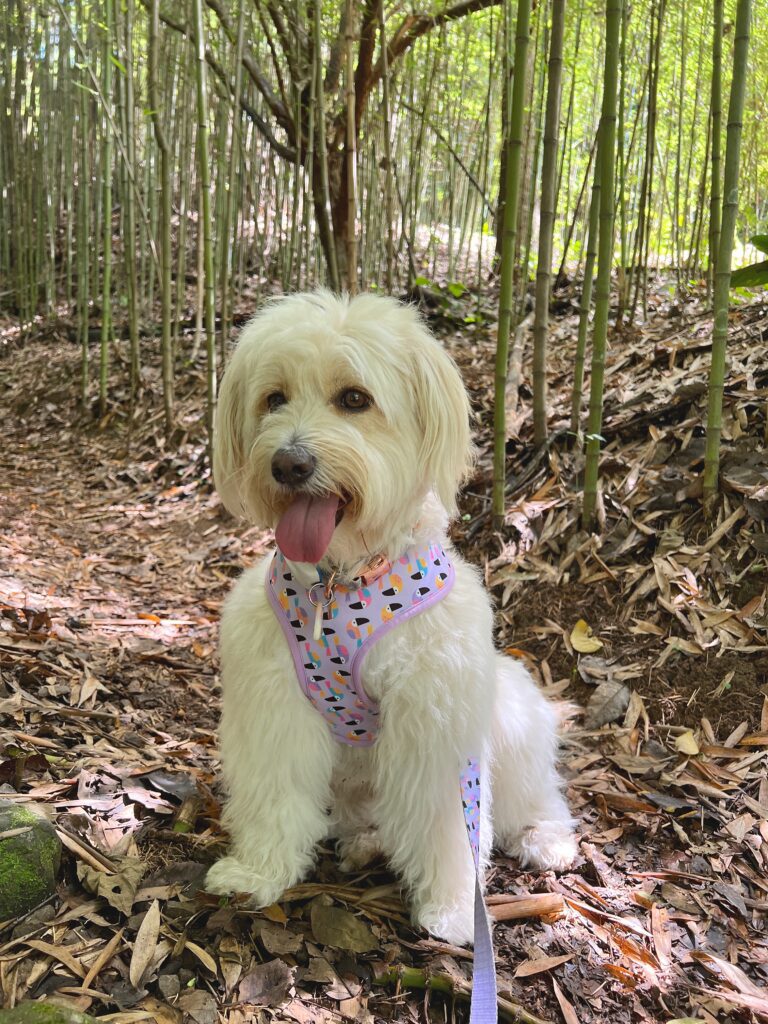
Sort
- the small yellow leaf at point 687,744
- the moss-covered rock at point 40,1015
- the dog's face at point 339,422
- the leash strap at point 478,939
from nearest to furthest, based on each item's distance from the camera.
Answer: the moss-covered rock at point 40,1015 < the leash strap at point 478,939 < the dog's face at point 339,422 < the small yellow leaf at point 687,744

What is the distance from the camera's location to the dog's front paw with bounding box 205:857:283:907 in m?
1.83

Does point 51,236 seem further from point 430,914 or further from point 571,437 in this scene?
point 430,914

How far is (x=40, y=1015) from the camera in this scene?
1.13m

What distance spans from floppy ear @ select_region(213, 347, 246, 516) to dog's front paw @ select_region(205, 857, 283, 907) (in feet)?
2.96

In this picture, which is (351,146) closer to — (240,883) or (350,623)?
(350,623)

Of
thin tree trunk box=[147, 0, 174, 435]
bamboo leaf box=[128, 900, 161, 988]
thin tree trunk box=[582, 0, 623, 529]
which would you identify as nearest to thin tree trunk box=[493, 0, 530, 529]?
thin tree trunk box=[582, 0, 623, 529]

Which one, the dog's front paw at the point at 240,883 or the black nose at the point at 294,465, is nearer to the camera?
the black nose at the point at 294,465

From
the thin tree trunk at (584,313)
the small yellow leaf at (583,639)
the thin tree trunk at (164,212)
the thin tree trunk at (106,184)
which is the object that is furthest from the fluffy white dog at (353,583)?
the thin tree trunk at (106,184)

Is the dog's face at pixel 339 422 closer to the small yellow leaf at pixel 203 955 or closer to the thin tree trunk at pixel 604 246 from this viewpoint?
the small yellow leaf at pixel 203 955

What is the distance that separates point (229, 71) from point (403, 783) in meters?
6.95

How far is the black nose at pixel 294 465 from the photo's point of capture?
66.9 inches

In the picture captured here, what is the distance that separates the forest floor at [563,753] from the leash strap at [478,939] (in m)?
0.15

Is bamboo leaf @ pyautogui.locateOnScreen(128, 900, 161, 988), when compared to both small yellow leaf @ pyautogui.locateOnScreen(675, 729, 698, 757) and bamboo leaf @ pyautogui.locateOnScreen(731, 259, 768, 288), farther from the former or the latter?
bamboo leaf @ pyautogui.locateOnScreen(731, 259, 768, 288)

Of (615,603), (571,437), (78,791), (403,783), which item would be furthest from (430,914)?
(571,437)
